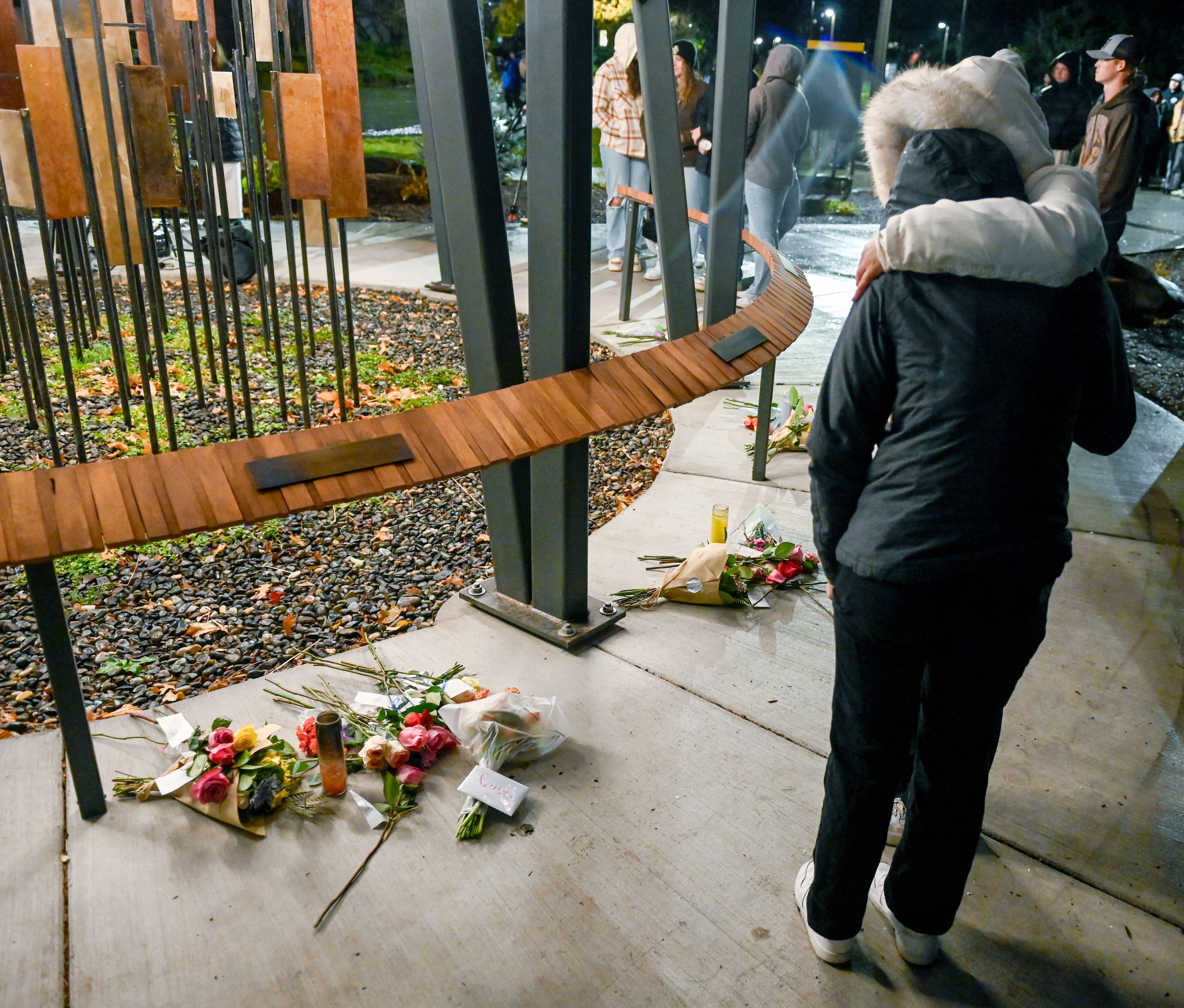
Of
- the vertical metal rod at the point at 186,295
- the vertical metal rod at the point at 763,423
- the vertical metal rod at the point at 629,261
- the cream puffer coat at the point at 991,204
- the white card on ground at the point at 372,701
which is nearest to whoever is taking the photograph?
the cream puffer coat at the point at 991,204

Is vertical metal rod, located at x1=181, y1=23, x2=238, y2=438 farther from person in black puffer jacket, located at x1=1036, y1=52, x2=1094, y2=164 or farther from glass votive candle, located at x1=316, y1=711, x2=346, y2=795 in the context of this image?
person in black puffer jacket, located at x1=1036, y1=52, x2=1094, y2=164

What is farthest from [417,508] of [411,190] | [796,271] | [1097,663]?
[411,190]

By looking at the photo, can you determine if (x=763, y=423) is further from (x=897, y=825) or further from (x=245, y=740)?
(x=245, y=740)

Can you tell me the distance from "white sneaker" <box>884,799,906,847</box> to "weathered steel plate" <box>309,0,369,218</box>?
2.08m

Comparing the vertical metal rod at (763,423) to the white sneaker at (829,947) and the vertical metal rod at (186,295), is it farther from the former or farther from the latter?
the white sneaker at (829,947)

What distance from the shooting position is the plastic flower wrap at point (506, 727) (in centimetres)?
258

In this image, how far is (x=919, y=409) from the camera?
164 centimetres

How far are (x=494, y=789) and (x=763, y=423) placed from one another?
2574 mm

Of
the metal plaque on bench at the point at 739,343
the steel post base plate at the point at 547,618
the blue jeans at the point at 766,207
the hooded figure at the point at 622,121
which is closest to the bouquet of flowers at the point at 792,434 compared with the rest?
the steel post base plate at the point at 547,618

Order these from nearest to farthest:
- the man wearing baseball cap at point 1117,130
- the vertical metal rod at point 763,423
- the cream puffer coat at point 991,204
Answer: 1. the cream puffer coat at point 991,204
2. the vertical metal rod at point 763,423
3. the man wearing baseball cap at point 1117,130

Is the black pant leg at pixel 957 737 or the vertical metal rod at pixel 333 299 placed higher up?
the vertical metal rod at pixel 333 299

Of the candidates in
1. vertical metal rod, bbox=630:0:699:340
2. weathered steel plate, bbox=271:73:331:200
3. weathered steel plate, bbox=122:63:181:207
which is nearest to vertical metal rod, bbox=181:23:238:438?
weathered steel plate, bbox=122:63:181:207

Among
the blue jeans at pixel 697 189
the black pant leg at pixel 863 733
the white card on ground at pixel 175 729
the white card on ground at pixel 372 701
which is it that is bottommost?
the white card on ground at pixel 372 701

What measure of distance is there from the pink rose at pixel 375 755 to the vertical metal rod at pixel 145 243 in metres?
0.94
